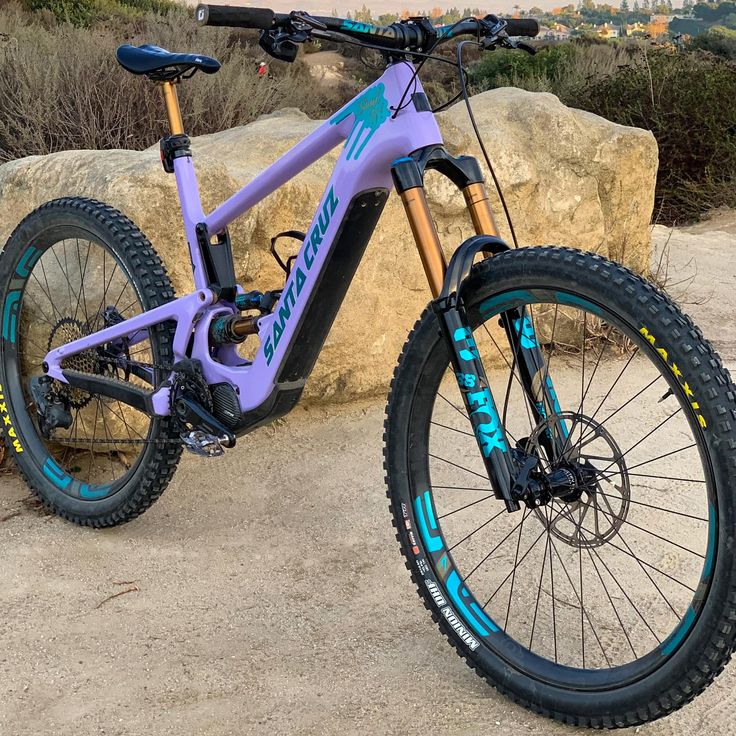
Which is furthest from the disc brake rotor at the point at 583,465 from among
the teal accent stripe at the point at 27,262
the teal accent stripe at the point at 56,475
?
the teal accent stripe at the point at 27,262

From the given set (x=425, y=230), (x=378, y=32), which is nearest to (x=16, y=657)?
(x=425, y=230)

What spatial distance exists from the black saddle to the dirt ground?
139cm

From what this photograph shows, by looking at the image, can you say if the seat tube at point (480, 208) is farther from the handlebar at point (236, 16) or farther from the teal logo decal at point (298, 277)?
the handlebar at point (236, 16)

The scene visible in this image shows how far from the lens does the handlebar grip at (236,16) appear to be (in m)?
1.90

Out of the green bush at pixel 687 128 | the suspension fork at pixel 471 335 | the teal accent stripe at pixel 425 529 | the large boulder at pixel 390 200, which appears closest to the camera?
the suspension fork at pixel 471 335

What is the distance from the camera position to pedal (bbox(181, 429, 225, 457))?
2551 millimetres

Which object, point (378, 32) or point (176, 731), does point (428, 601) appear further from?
point (378, 32)

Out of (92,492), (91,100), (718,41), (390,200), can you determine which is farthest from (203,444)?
(718,41)

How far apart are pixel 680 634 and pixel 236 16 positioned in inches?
60.1

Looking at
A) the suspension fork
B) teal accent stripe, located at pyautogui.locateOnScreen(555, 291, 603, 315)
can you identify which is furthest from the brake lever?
teal accent stripe, located at pyautogui.locateOnScreen(555, 291, 603, 315)

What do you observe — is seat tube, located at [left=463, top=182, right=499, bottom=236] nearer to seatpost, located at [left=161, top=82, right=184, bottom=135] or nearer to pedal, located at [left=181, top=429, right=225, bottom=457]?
pedal, located at [left=181, top=429, right=225, bottom=457]

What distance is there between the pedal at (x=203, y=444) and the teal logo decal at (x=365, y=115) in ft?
2.91

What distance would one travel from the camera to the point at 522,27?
2.22 meters

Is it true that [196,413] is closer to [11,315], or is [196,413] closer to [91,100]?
[11,315]
